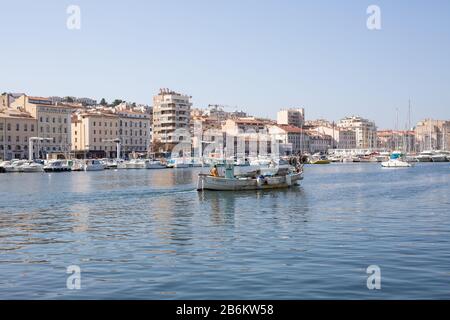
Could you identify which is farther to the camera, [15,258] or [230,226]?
[230,226]

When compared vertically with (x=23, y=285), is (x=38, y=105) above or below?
above

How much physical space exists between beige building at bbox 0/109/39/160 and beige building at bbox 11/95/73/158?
74.9 inches

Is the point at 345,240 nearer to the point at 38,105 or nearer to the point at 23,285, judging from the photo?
the point at 23,285

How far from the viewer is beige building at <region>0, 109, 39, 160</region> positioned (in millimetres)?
123125

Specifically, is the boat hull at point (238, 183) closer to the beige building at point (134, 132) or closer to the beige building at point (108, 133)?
the beige building at point (108, 133)

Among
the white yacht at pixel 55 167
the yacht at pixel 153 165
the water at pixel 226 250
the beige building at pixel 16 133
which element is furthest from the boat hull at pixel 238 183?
the beige building at pixel 16 133

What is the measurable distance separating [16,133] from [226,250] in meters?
114

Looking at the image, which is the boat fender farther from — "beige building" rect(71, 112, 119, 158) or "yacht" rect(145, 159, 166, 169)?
"beige building" rect(71, 112, 119, 158)

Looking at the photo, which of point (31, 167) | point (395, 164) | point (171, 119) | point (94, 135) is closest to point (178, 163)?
point (94, 135)

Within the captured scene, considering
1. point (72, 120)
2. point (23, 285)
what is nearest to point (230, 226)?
point (23, 285)

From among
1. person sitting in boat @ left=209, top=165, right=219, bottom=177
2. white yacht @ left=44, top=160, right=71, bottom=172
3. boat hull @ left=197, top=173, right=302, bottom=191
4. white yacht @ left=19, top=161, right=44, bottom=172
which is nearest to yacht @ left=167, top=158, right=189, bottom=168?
white yacht @ left=44, top=160, right=71, bottom=172

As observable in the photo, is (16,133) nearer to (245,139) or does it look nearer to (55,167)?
(55,167)
